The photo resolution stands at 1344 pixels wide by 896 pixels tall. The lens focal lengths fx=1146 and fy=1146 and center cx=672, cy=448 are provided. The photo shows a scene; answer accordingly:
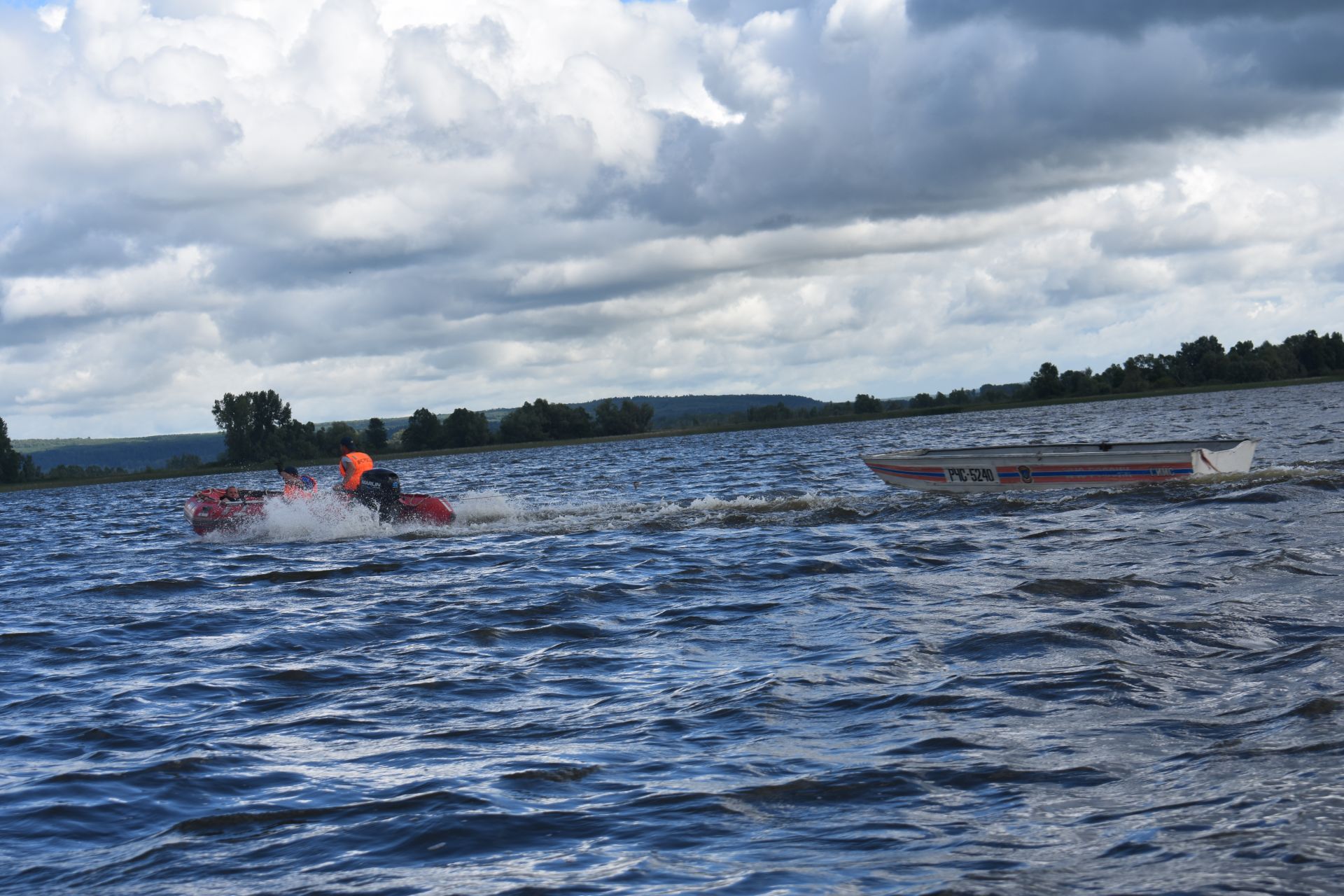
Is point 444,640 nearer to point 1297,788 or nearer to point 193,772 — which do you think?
point 193,772

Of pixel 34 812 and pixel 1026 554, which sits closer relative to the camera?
pixel 34 812

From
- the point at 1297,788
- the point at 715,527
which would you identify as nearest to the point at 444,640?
the point at 1297,788

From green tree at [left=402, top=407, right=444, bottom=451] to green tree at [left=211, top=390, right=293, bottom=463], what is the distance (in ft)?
64.5

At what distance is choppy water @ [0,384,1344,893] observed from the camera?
6035 mm

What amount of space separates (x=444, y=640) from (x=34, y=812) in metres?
5.84

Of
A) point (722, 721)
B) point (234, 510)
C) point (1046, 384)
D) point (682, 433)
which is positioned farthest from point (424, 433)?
point (722, 721)

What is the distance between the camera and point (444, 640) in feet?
43.5

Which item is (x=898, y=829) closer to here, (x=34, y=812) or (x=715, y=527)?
(x=34, y=812)

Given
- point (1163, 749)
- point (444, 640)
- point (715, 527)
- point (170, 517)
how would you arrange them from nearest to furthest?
point (1163, 749) < point (444, 640) < point (715, 527) < point (170, 517)

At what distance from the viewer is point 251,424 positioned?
17962 cm

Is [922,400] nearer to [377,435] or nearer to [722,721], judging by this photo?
[377,435]

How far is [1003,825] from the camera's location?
6.19 m

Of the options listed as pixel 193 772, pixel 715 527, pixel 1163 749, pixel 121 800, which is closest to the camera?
pixel 1163 749

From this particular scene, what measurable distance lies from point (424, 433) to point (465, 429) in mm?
7215
